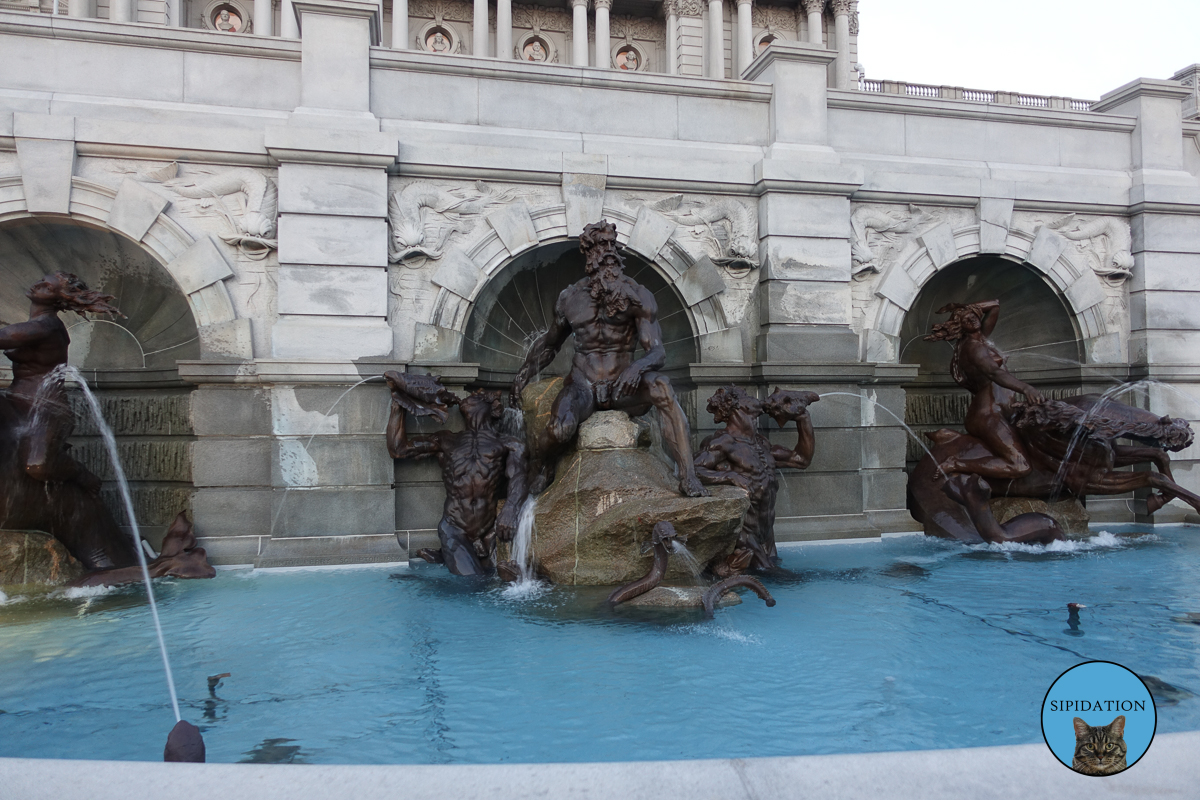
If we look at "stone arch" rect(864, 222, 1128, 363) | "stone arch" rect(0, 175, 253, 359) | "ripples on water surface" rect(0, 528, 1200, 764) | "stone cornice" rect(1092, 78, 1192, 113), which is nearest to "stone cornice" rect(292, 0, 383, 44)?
"stone arch" rect(0, 175, 253, 359)

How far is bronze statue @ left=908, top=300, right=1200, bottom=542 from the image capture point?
331 inches

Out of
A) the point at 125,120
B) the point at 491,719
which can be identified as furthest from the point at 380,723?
the point at 125,120

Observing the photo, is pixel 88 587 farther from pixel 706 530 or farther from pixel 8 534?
pixel 706 530

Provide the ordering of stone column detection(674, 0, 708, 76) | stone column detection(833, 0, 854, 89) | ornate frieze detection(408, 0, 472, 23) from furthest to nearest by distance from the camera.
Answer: stone column detection(833, 0, 854, 89) → stone column detection(674, 0, 708, 76) → ornate frieze detection(408, 0, 472, 23)

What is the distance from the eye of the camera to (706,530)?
19.6 ft

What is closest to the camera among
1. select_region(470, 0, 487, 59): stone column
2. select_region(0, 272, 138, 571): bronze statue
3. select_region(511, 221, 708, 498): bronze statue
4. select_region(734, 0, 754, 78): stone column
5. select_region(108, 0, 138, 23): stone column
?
select_region(0, 272, 138, 571): bronze statue

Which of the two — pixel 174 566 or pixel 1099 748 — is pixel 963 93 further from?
pixel 1099 748

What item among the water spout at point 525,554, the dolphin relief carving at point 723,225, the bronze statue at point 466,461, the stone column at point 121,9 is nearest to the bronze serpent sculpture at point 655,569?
the water spout at point 525,554

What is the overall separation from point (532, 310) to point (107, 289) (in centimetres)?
483

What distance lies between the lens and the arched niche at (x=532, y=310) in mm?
9219

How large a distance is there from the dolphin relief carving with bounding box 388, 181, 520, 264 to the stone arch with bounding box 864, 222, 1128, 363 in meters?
4.63

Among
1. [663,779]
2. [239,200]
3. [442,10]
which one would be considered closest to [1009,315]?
[239,200]

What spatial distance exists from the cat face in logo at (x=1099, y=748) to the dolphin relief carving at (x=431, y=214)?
24.5 ft

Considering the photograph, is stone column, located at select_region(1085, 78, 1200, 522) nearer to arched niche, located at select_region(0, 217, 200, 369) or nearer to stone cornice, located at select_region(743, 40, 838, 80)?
stone cornice, located at select_region(743, 40, 838, 80)
